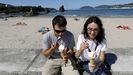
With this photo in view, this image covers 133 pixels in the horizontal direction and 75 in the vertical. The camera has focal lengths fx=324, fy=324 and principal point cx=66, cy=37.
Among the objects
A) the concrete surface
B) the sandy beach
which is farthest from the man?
the sandy beach

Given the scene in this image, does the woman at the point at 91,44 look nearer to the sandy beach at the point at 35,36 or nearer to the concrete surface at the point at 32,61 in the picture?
the concrete surface at the point at 32,61

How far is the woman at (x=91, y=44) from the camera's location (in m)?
3.93

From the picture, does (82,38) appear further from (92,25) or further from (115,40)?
(115,40)

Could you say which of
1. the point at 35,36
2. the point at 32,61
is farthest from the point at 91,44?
the point at 35,36

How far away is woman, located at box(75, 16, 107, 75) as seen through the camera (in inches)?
155

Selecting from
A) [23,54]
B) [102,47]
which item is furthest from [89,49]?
[23,54]

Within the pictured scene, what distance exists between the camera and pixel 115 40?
1244 cm

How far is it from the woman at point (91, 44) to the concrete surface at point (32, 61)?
0.77 m

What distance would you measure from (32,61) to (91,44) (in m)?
1.44

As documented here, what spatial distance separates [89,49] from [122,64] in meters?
1.10

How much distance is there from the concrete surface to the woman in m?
0.77

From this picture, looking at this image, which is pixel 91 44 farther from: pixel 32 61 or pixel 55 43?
pixel 32 61

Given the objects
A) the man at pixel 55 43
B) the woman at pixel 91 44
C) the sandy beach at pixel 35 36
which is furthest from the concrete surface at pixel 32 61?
the sandy beach at pixel 35 36

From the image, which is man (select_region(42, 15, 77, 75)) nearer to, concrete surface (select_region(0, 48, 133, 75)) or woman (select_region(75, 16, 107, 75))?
woman (select_region(75, 16, 107, 75))
